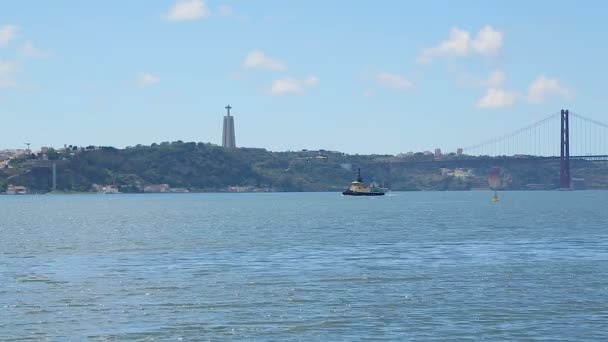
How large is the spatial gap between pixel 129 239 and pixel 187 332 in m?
41.2

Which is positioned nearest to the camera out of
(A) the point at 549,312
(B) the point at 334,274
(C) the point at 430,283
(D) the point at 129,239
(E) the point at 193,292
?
(A) the point at 549,312

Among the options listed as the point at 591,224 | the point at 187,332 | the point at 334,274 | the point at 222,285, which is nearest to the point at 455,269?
the point at 334,274

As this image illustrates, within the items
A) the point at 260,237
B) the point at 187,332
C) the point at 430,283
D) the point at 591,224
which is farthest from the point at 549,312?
the point at 591,224

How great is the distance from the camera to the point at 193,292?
34.6 metres

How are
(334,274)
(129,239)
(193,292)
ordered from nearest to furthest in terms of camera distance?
1. (193,292)
2. (334,274)
3. (129,239)

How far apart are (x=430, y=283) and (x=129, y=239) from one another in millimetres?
34260

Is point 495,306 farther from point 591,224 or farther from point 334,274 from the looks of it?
point 591,224

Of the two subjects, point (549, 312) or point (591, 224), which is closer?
point (549, 312)

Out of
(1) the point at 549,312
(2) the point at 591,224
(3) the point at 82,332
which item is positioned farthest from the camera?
(2) the point at 591,224

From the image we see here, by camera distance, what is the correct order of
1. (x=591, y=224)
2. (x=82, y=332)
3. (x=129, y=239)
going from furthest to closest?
1. (x=591, y=224)
2. (x=129, y=239)
3. (x=82, y=332)

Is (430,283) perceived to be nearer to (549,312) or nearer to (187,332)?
(549,312)

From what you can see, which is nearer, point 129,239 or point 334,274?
point 334,274

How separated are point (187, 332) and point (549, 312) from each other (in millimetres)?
10819

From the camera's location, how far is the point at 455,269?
4231 cm
